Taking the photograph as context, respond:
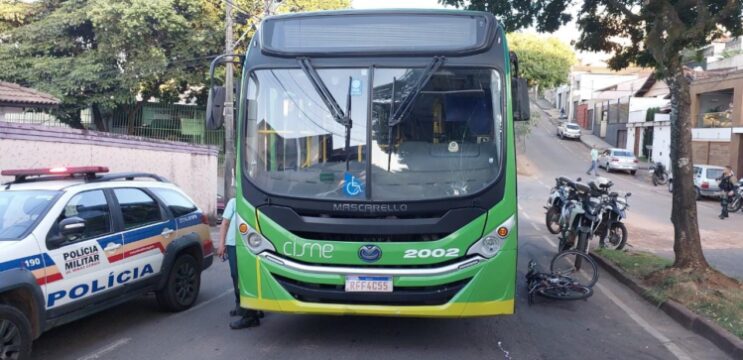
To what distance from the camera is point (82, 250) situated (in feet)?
19.1

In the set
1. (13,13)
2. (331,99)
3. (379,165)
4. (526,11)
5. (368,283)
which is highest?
(13,13)

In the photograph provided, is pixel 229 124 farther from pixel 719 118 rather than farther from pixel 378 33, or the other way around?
pixel 719 118

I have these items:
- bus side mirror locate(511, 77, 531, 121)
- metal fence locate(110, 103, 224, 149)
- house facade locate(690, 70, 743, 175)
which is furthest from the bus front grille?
house facade locate(690, 70, 743, 175)

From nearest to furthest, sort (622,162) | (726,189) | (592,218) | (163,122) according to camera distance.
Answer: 1. (592,218)
2. (726,189)
3. (163,122)
4. (622,162)

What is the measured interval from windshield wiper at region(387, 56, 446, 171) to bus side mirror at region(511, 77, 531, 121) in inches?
30.8

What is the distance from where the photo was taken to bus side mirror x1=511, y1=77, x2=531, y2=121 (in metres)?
5.84

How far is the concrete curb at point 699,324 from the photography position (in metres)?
5.91

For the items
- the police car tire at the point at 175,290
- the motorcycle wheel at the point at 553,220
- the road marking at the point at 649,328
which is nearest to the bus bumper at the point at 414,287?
the road marking at the point at 649,328

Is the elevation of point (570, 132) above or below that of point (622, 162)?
above

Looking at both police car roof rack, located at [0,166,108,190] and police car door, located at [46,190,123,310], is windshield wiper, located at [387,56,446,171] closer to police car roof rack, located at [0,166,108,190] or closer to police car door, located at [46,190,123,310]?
police car door, located at [46,190,123,310]

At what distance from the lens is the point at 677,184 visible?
28.0 feet

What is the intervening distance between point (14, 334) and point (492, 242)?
12.8 feet

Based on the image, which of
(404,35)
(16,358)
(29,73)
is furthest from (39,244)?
(29,73)

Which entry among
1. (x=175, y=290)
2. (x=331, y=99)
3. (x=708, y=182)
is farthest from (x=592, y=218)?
(x=708, y=182)
